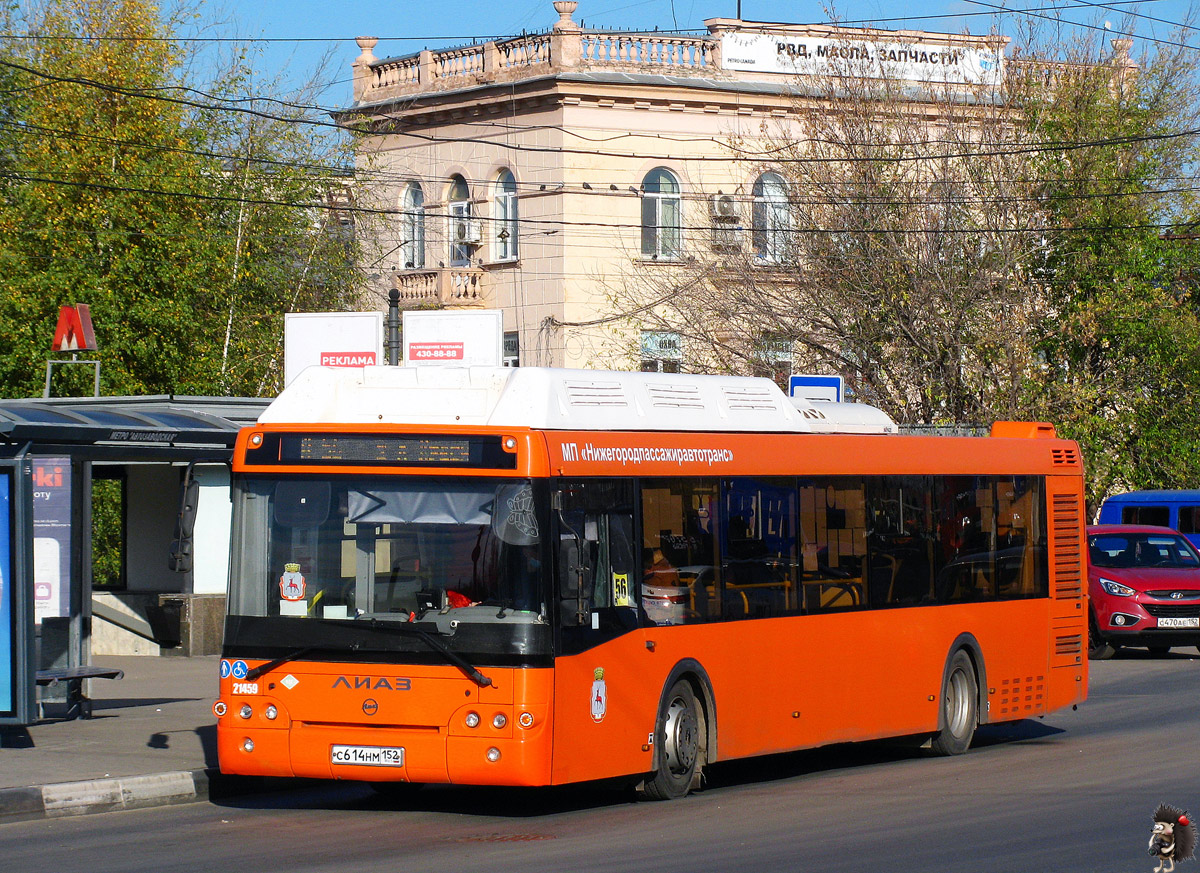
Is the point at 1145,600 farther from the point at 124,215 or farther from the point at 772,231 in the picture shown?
the point at 124,215

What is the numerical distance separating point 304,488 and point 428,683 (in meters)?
1.50

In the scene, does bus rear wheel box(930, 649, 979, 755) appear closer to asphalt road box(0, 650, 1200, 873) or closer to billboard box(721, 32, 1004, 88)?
asphalt road box(0, 650, 1200, 873)

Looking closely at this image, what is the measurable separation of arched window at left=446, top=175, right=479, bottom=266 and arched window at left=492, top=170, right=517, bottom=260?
554 millimetres

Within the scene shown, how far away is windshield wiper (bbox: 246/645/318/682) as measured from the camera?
10.8 meters

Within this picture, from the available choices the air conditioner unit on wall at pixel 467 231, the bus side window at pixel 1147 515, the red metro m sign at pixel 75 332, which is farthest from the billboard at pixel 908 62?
the red metro m sign at pixel 75 332

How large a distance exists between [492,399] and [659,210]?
1171 inches

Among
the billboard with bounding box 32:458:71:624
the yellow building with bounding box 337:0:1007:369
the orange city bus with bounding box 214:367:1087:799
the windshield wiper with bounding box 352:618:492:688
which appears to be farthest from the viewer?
the yellow building with bounding box 337:0:1007:369

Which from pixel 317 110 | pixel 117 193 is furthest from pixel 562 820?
pixel 317 110

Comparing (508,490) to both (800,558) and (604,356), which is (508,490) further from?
(604,356)

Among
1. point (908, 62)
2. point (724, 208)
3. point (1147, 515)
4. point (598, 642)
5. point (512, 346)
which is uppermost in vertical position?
point (908, 62)

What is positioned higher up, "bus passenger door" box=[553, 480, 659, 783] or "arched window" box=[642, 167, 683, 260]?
"arched window" box=[642, 167, 683, 260]

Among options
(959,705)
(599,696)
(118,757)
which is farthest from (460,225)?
(599,696)

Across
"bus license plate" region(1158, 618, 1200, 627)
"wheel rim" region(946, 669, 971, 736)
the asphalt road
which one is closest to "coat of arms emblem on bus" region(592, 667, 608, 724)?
the asphalt road

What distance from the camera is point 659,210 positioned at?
40219 millimetres
